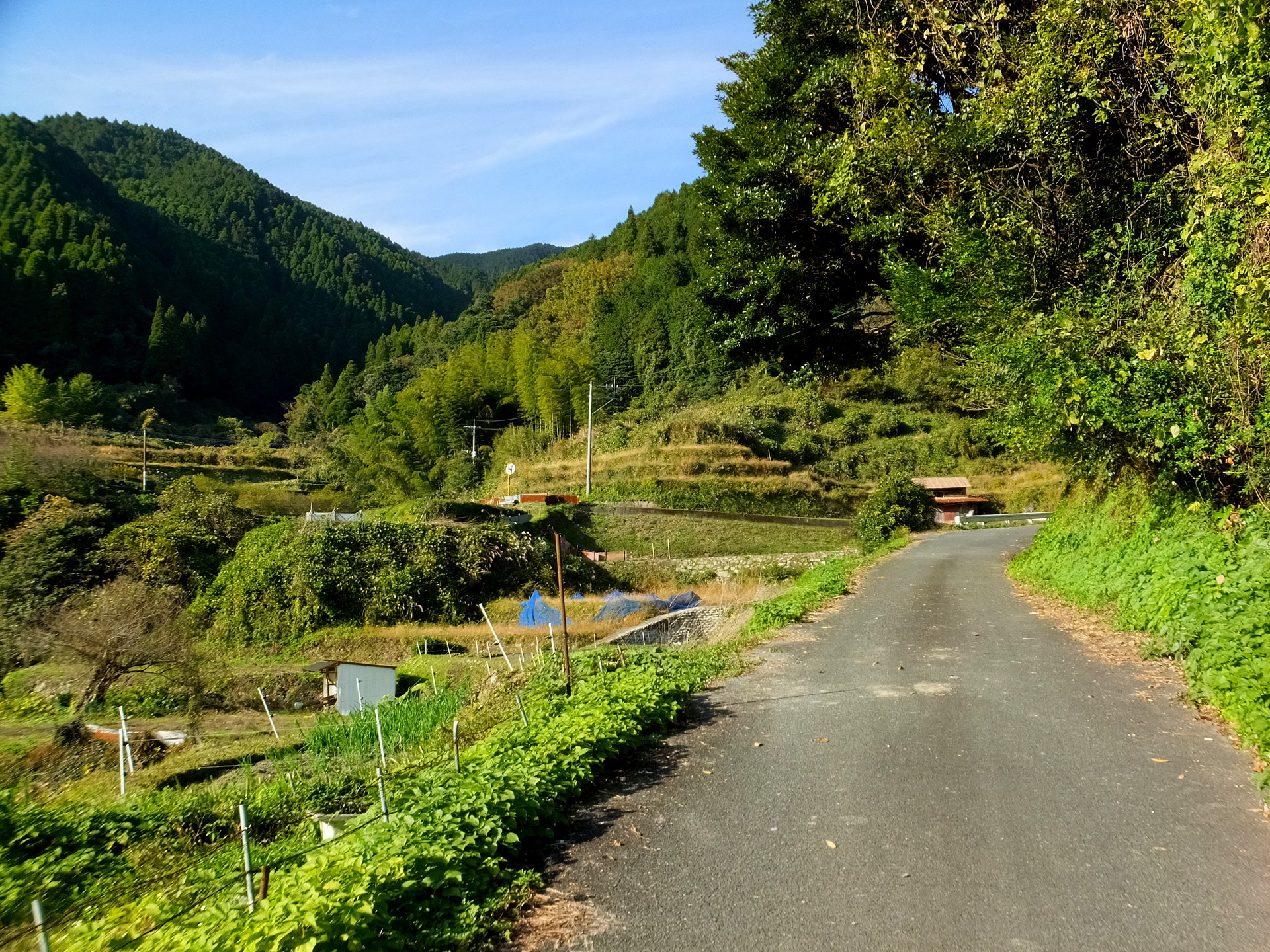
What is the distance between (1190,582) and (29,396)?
230 feet

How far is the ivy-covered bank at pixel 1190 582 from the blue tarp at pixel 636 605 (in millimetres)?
10909

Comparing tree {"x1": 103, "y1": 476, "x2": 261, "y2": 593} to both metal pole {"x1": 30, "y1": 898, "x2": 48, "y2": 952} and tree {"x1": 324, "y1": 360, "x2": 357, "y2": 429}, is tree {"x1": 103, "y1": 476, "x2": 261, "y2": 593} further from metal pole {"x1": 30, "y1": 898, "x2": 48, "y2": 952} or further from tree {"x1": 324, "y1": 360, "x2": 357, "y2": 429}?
tree {"x1": 324, "y1": 360, "x2": 357, "y2": 429}

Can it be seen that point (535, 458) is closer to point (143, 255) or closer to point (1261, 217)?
point (1261, 217)

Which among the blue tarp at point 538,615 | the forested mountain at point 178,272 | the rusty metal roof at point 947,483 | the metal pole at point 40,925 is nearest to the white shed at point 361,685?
the blue tarp at point 538,615

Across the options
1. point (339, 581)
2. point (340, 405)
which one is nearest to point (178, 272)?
point (340, 405)

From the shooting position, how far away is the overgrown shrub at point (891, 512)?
1302 inches

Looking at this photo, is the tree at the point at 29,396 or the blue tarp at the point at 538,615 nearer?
the blue tarp at the point at 538,615

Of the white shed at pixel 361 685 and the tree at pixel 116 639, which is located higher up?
the tree at pixel 116 639

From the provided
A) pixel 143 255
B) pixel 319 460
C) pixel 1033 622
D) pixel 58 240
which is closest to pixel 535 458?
pixel 319 460

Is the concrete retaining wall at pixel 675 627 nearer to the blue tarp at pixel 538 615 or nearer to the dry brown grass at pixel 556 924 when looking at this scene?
the blue tarp at pixel 538 615

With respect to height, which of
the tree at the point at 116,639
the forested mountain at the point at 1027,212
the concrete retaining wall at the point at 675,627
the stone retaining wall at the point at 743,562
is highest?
the forested mountain at the point at 1027,212

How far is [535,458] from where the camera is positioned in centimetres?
5950

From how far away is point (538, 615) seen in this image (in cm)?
2306

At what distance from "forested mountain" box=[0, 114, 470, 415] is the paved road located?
320 feet
